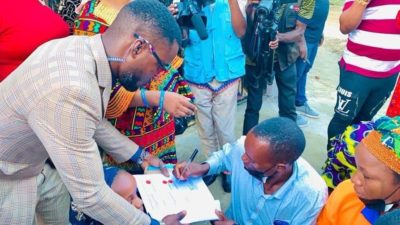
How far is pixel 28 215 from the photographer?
5.77 ft

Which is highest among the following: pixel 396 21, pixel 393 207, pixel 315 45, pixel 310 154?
pixel 396 21

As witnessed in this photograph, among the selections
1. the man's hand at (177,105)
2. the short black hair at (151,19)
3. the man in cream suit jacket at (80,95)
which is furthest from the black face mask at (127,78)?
the man's hand at (177,105)

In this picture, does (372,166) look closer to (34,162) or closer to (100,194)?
(100,194)

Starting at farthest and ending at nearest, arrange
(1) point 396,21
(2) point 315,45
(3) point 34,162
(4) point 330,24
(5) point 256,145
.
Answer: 1. (4) point 330,24
2. (2) point 315,45
3. (1) point 396,21
4. (5) point 256,145
5. (3) point 34,162

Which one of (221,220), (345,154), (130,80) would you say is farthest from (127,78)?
(345,154)

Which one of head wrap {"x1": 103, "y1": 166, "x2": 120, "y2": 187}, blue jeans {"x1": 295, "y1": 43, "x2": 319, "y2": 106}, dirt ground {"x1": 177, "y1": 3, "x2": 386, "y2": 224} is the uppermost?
head wrap {"x1": 103, "y1": 166, "x2": 120, "y2": 187}

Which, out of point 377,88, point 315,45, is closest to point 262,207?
point 377,88

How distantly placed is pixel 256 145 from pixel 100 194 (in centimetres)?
73

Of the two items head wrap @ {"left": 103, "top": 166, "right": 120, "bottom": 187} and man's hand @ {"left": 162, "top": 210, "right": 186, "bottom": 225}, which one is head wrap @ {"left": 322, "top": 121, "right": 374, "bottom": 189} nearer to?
man's hand @ {"left": 162, "top": 210, "right": 186, "bottom": 225}

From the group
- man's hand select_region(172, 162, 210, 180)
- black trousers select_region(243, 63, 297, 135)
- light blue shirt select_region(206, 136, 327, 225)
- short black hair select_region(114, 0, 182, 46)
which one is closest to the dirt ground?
black trousers select_region(243, 63, 297, 135)

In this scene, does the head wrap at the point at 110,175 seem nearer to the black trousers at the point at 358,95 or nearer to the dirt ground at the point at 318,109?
the dirt ground at the point at 318,109

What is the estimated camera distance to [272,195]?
1.92 metres

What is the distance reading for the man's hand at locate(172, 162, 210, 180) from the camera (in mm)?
1947

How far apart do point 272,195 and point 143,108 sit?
2.68ft
